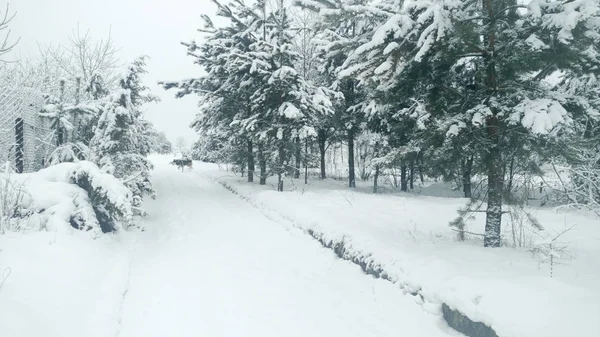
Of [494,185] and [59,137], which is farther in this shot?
[59,137]

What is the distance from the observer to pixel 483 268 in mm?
4742

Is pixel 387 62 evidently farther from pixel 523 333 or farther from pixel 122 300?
pixel 122 300

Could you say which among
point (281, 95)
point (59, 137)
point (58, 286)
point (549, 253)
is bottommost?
point (58, 286)

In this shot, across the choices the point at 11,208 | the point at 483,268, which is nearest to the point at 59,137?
the point at 11,208

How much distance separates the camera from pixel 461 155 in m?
5.70

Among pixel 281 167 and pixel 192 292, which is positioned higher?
pixel 281 167

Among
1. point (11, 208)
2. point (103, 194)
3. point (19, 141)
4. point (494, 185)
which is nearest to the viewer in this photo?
point (494, 185)

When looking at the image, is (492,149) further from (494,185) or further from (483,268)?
(483,268)

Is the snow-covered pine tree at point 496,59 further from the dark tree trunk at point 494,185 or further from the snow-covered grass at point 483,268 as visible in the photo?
the snow-covered grass at point 483,268

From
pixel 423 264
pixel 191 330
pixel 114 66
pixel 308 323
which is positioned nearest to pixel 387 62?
pixel 423 264

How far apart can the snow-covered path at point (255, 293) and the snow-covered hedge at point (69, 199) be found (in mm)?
1145

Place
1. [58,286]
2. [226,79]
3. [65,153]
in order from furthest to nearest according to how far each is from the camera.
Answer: [226,79], [65,153], [58,286]

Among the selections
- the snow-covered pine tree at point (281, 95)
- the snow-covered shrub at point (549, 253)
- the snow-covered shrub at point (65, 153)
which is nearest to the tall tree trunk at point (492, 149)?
the snow-covered shrub at point (549, 253)

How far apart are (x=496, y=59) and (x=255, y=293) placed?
17.5ft
